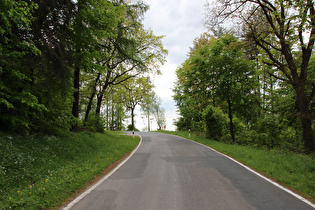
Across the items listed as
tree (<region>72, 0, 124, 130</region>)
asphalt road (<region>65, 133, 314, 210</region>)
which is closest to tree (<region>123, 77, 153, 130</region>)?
tree (<region>72, 0, 124, 130</region>)

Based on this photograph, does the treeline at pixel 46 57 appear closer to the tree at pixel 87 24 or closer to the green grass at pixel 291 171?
the tree at pixel 87 24

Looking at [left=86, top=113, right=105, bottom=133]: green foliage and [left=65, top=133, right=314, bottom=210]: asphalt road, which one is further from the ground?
[left=86, top=113, right=105, bottom=133]: green foliage

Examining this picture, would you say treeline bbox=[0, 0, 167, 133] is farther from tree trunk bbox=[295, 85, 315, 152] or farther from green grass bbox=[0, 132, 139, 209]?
tree trunk bbox=[295, 85, 315, 152]

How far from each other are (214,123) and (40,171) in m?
16.5

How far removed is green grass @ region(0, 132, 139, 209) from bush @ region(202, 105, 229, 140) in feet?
42.6

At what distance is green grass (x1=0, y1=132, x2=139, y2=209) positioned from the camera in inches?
167

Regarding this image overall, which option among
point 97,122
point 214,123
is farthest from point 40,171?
point 214,123

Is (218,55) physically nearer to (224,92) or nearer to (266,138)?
(224,92)

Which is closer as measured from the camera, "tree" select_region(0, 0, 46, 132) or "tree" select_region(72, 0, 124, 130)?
"tree" select_region(0, 0, 46, 132)

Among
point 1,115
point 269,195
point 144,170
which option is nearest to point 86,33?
point 1,115

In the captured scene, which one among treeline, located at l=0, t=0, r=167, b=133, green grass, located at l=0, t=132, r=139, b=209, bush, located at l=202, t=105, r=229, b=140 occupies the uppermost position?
treeline, located at l=0, t=0, r=167, b=133

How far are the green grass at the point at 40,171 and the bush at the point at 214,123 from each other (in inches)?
511

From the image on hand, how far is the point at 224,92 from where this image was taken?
1670cm

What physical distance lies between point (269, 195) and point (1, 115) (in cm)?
876
